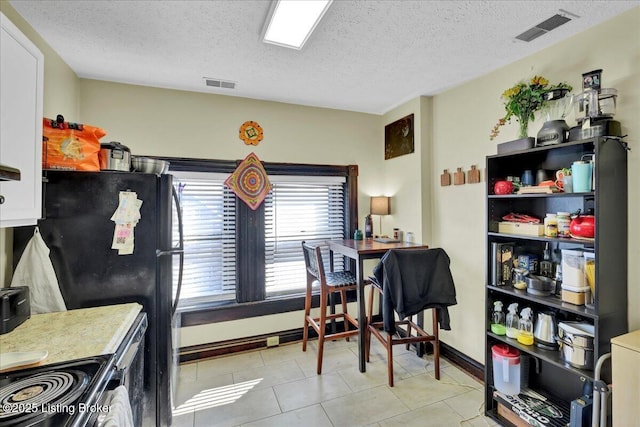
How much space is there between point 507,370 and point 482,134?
70.5 inches

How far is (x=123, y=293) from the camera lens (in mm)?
1688

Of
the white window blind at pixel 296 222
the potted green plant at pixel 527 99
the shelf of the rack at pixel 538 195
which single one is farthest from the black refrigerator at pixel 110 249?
the potted green plant at pixel 527 99

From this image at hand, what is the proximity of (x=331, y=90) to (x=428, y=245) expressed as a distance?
5.94 feet

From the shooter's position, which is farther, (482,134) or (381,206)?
(381,206)

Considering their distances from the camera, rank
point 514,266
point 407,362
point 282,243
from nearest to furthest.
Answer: point 514,266
point 407,362
point 282,243

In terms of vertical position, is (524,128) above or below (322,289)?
above

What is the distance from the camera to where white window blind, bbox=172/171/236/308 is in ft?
9.63

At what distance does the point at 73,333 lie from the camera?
52.0 inches

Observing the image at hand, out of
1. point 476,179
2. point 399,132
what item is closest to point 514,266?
point 476,179

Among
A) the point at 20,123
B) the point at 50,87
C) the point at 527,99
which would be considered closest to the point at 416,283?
the point at 527,99

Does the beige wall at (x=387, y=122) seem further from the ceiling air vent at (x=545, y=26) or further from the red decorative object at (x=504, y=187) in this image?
the red decorative object at (x=504, y=187)

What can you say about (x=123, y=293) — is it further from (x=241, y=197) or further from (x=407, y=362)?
(x=407, y=362)

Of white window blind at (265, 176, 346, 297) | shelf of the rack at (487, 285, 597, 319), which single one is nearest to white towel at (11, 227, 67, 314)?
white window blind at (265, 176, 346, 297)

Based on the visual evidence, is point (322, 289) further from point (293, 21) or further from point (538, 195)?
point (293, 21)
